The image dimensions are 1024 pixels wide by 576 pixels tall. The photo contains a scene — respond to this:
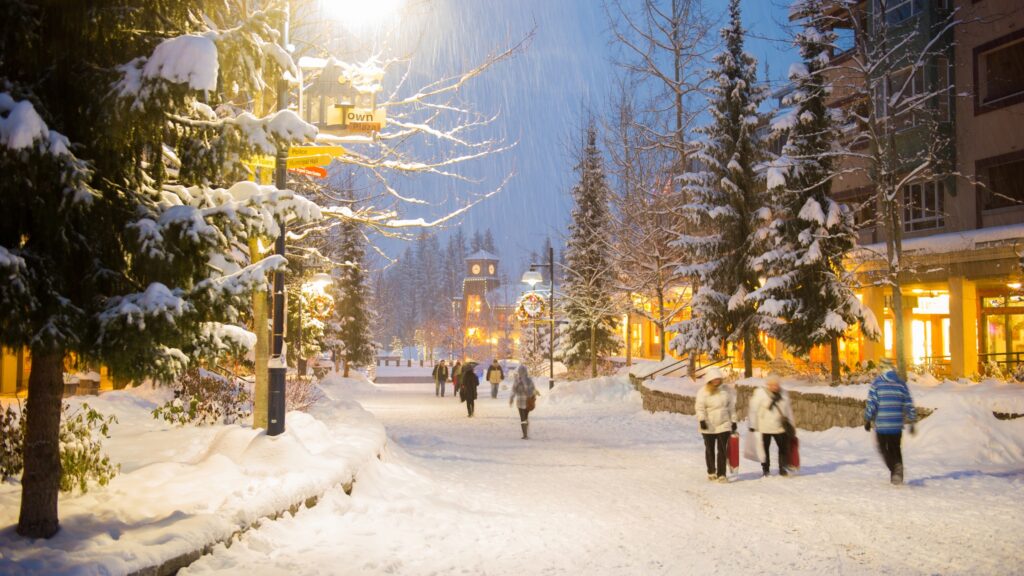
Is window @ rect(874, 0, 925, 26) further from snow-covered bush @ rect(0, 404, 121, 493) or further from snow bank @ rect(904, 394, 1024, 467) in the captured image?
snow-covered bush @ rect(0, 404, 121, 493)

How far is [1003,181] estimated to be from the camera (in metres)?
25.6

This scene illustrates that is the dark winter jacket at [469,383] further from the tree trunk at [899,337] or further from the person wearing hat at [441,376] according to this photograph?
the person wearing hat at [441,376]

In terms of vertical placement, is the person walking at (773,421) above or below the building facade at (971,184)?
below

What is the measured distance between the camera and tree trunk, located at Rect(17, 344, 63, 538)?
6.10 metres

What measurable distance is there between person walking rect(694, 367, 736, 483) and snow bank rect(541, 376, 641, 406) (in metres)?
18.0

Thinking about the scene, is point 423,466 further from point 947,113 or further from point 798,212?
point 947,113

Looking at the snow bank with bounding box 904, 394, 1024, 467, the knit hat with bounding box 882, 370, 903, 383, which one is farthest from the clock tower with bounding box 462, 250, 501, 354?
the knit hat with bounding box 882, 370, 903, 383

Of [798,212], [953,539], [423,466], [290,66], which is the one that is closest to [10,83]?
[290,66]

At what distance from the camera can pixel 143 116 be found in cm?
578

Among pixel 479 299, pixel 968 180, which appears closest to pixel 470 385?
pixel 968 180

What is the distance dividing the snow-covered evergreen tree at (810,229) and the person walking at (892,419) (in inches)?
372

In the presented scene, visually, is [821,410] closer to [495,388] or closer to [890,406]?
[890,406]

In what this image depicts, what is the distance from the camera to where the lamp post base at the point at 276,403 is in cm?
1027

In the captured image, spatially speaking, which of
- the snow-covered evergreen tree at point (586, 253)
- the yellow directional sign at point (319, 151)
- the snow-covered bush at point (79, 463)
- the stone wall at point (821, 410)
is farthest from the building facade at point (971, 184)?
the snow-covered bush at point (79, 463)
